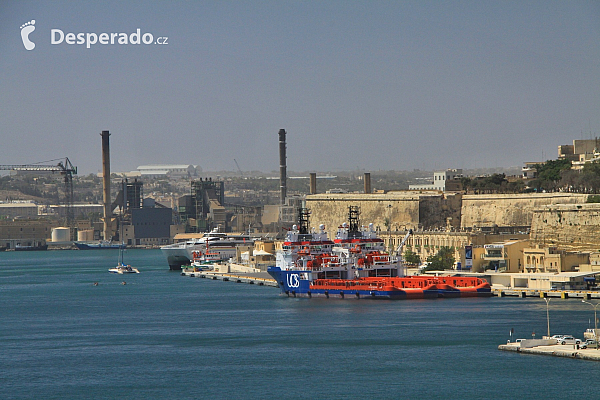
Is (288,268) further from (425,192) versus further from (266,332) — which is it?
(425,192)

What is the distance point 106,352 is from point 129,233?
9450 centimetres

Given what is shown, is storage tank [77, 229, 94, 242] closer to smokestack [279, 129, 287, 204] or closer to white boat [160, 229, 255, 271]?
smokestack [279, 129, 287, 204]

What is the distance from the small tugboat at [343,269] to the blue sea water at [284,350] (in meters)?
1.29

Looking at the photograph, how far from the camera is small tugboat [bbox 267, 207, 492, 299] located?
44.0 m

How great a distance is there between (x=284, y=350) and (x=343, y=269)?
50.1ft

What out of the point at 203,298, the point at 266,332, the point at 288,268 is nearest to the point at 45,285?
the point at 203,298

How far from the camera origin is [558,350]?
1082 inches

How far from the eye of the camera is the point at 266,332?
3422 centimetres

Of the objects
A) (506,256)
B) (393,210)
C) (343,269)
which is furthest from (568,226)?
(393,210)

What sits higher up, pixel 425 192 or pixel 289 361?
pixel 425 192

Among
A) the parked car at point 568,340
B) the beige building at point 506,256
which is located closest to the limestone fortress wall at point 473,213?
the beige building at point 506,256

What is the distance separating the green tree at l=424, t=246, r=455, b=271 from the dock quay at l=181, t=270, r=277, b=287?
301 inches

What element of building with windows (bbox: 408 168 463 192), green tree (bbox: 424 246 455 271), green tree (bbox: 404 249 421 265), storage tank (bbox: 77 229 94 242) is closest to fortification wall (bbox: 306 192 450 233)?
building with windows (bbox: 408 168 463 192)

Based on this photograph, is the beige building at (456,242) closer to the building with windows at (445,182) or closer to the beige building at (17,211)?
the building with windows at (445,182)
